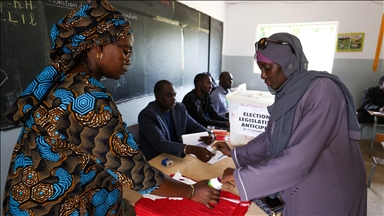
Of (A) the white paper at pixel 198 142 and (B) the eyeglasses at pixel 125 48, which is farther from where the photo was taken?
(A) the white paper at pixel 198 142

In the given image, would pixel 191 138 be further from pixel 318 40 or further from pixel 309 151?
pixel 318 40

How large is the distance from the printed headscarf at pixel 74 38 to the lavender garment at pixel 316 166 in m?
0.81

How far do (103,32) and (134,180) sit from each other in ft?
1.74

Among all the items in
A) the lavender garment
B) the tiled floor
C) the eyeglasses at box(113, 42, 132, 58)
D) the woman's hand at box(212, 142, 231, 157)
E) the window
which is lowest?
the tiled floor

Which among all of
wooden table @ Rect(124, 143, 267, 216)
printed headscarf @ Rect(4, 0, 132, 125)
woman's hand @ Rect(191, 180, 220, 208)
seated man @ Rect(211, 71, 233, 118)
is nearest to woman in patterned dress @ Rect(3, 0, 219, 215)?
printed headscarf @ Rect(4, 0, 132, 125)

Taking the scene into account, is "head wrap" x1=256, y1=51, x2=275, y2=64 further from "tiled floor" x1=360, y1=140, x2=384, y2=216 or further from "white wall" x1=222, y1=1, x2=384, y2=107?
"white wall" x1=222, y1=1, x2=384, y2=107

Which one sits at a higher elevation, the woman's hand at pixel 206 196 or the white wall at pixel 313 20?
the white wall at pixel 313 20

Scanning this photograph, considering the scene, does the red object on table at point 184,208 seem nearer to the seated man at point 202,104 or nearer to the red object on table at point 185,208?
the red object on table at point 185,208

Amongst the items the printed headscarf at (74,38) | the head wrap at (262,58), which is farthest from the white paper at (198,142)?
the printed headscarf at (74,38)

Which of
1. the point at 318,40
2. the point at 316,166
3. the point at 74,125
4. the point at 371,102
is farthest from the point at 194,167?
the point at 318,40

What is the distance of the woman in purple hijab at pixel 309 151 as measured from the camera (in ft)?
3.29

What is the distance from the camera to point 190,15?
4570 millimetres

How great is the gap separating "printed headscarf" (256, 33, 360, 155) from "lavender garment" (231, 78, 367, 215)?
3cm

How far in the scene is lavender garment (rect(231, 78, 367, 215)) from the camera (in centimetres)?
100
